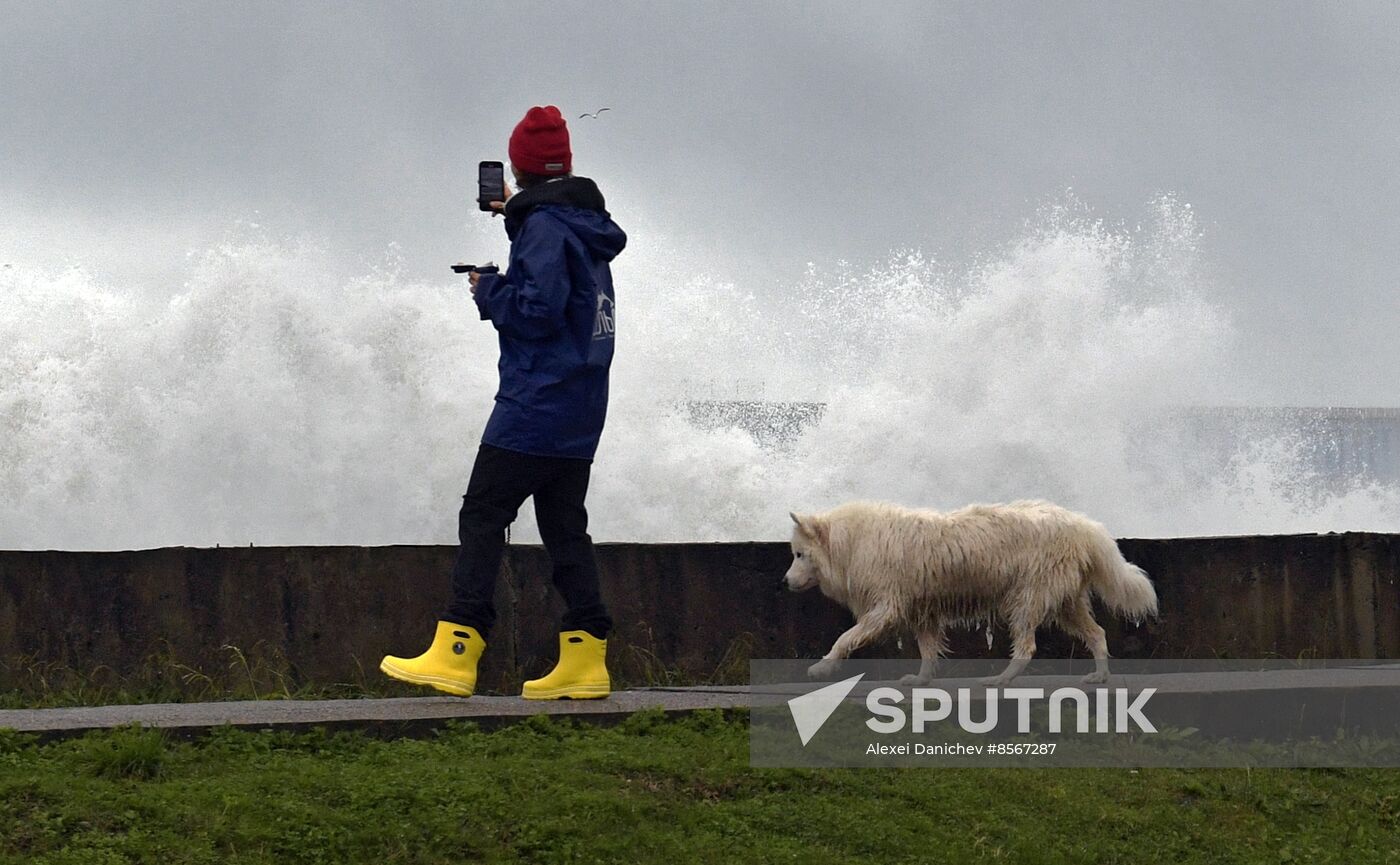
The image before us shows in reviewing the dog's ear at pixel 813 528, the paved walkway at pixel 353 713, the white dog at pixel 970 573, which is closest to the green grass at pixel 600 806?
the paved walkway at pixel 353 713

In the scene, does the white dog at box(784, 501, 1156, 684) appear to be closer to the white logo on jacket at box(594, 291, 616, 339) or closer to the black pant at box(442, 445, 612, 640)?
the black pant at box(442, 445, 612, 640)

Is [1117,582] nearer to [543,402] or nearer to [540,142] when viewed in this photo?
[543,402]

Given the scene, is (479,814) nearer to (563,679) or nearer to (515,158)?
(563,679)

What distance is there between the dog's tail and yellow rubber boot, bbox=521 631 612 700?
254 centimetres

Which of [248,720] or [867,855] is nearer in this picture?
[867,855]

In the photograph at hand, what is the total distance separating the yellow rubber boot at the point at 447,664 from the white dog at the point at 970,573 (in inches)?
77.1

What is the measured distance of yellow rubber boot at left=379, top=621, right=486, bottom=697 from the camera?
271 inches

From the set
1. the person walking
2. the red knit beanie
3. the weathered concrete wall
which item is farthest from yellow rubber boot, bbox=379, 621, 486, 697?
the red knit beanie

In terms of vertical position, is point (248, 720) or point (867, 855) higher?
point (248, 720)

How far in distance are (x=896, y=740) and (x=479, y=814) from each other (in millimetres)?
2010

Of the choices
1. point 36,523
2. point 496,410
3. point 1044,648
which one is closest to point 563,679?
point 496,410

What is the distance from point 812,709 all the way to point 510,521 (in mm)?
1431

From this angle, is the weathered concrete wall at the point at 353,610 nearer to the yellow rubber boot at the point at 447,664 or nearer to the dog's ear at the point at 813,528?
the dog's ear at the point at 813,528

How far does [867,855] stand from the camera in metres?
5.63
